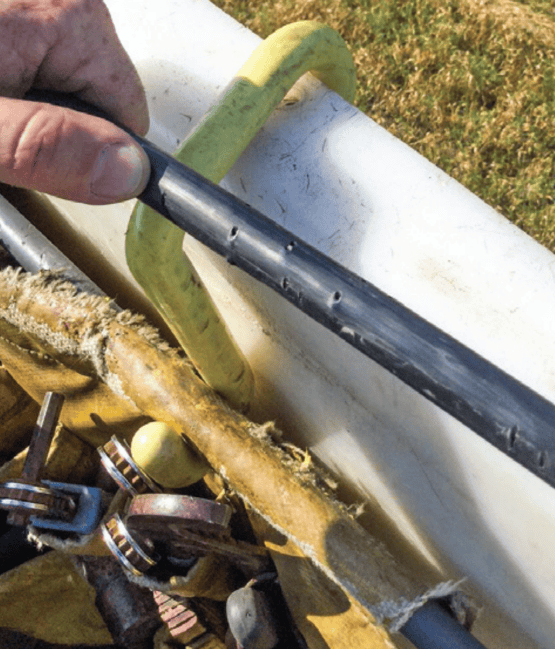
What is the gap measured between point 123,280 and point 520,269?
879 mm

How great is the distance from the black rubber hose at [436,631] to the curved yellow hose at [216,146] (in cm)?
49

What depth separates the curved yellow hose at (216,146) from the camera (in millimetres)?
969

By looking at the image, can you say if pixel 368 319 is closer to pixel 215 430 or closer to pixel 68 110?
pixel 68 110

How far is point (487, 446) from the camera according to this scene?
36.2 inches

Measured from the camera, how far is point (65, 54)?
916 mm

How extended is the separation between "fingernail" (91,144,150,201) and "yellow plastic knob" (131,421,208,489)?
1.50 feet

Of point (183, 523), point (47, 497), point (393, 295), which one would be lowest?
point (47, 497)

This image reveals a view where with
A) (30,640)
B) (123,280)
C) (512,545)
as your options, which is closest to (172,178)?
(512,545)

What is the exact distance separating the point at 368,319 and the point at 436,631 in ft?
1.84

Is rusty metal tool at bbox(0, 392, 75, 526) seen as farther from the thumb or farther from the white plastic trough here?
the thumb

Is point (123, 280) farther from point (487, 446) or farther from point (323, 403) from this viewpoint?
point (487, 446)

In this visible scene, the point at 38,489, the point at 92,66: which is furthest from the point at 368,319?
the point at 38,489

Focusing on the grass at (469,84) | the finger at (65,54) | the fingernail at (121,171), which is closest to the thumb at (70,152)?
A: the fingernail at (121,171)

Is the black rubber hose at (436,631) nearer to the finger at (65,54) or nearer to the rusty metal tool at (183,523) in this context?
the rusty metal tool at (183,523)
